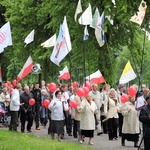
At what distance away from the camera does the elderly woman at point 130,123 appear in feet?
47.4

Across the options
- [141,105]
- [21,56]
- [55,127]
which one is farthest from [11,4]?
[141,105]

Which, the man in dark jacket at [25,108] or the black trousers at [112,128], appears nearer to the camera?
the black trousers at [112,128]

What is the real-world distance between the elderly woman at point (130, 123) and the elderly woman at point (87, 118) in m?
1.08

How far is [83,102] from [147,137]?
4213 mm

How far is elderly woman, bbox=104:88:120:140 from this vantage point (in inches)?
643

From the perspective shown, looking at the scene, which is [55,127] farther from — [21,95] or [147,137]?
[147,137]

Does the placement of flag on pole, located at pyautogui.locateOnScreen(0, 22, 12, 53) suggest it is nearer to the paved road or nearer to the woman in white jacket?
the paved road

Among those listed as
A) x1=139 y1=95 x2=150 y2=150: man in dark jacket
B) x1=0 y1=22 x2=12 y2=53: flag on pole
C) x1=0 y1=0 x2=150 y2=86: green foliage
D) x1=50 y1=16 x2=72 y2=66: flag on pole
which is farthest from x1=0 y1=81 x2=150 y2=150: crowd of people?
x1=0 y1=0 x2=150 y2=86: green foliage

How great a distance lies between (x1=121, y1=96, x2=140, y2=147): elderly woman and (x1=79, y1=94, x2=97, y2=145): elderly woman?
108 centimetres

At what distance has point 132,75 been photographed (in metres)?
18.8

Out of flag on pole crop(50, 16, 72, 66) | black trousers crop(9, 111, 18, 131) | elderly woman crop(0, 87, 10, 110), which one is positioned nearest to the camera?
black trousers crop(9, 111, 18, 131)

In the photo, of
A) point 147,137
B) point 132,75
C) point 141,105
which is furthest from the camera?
point 132,75

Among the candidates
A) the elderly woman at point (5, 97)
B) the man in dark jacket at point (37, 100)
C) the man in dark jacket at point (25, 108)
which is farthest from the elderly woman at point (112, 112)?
the elderly woman at point (5, 97)

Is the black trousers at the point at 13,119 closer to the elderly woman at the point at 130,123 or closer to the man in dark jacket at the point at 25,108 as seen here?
the man in dark jacket at the point at 25,108
